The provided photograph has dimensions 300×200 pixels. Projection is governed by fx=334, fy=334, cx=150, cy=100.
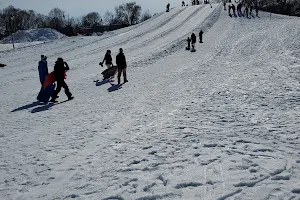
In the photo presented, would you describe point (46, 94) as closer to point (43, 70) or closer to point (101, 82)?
point (43, 70)

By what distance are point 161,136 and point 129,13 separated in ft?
466

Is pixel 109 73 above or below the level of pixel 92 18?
below

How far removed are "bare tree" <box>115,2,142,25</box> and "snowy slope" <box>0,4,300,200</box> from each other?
128177 mm

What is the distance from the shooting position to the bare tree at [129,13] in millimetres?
141750

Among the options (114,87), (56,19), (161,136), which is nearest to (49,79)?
(114,87)

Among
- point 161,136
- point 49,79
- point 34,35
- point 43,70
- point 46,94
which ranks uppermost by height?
point 34,35

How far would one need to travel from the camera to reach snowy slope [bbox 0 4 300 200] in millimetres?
5031

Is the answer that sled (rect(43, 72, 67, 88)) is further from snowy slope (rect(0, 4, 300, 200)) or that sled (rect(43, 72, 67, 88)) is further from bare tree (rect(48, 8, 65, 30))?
bare tree (rect(48, 8, 65, 30))

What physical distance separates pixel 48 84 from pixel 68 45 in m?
21.7

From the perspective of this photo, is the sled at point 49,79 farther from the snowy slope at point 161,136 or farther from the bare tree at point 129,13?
the bare tree at point 129,13

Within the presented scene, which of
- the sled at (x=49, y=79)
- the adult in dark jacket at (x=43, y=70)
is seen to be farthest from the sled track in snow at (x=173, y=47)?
the sled at (x=49, y=79)

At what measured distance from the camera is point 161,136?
7195 millimetres

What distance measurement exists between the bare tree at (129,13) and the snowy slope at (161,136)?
128 meters

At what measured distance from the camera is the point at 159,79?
15.1 m
